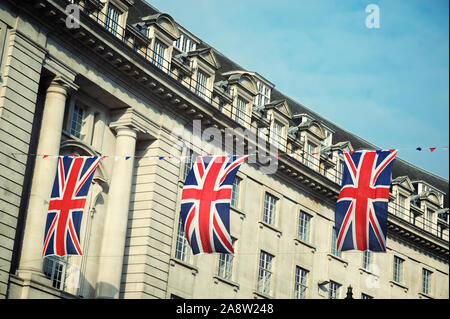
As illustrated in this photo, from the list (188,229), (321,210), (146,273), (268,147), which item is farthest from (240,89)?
(188,229)

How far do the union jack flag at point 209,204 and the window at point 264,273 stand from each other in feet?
48.3

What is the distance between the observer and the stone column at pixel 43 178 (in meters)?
32.0

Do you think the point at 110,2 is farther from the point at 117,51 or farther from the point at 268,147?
the point at 268,147

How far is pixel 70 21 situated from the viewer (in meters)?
34.4

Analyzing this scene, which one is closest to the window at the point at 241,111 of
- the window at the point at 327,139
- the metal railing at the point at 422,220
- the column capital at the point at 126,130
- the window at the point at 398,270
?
the column capital at the point at 126,130

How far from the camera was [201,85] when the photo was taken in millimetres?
43188

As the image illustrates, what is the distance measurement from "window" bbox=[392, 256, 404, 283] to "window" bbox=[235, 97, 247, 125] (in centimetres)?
1761

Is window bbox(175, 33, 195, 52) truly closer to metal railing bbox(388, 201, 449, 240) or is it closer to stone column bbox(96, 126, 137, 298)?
stone column bbox(96, 126, 137, 298)

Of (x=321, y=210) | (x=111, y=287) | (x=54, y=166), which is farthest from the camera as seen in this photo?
(x=321, y=210)

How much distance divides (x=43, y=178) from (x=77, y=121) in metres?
4.97

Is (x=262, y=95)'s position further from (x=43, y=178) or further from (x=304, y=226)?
(x=43, y=178)

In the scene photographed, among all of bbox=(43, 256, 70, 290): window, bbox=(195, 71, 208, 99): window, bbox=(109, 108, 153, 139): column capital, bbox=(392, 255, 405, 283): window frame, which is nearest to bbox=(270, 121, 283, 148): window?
bbox=(195, 71, 208, 99): window

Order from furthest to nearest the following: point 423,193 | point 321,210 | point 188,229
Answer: point 423,193, point 321,210, point 188,229
